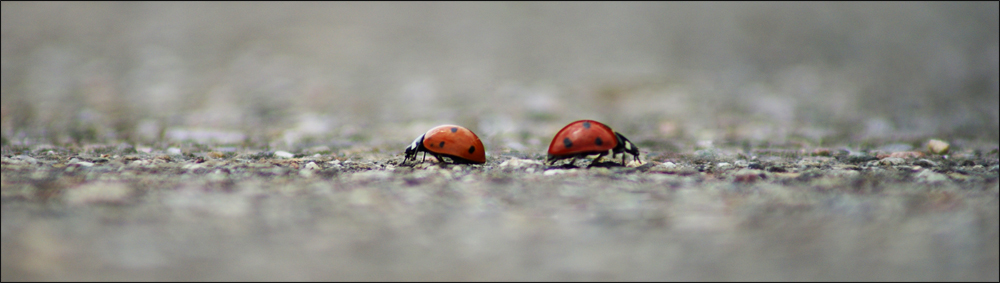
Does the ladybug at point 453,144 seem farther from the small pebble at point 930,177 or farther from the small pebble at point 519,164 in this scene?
the small pebble at point 930,177

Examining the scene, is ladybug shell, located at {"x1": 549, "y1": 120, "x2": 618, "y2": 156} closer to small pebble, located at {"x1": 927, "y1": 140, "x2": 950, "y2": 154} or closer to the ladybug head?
the ladybug head

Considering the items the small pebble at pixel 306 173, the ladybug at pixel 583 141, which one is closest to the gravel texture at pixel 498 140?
the small pebble at pixel 306 173

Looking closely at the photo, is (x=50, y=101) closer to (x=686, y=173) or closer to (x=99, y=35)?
(x=99, y=35)

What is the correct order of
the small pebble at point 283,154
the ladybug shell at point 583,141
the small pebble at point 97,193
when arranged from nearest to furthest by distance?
the small pebble at point 97,193 → the ladybug shell at point 583,141 → the small pebble at point 283,154

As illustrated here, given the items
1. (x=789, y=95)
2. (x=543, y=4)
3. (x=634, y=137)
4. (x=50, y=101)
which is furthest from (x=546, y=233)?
(x=543, y=4)

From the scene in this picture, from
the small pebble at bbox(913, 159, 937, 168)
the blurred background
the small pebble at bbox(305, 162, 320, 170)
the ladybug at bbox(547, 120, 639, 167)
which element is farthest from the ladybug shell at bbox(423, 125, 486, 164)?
the small pebble at bbox(913, 159, 937, 168)

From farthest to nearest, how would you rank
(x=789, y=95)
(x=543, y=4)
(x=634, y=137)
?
(x=543, y=4), (x=789, y=95), (x=634, y=137)
